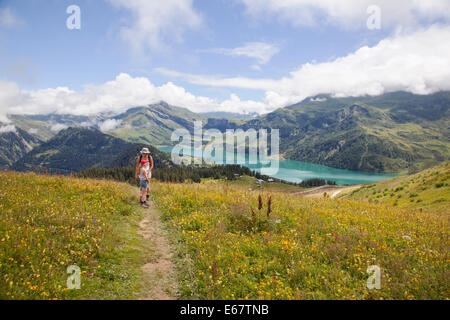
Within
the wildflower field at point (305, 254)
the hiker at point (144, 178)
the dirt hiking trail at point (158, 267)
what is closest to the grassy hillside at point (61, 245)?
the dirt hiking trail at point (158, 267)

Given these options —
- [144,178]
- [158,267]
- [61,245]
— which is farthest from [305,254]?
[144,178]

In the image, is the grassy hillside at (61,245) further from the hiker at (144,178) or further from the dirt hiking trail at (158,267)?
the hiker at (144,178)

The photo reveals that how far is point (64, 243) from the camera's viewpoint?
7816 mm

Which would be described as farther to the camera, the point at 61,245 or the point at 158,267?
the point at 158,267

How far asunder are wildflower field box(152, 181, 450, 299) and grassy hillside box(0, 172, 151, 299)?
6.10ft

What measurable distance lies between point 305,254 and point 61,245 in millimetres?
8094

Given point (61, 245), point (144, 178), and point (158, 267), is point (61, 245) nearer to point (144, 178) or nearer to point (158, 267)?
point (158, 267)

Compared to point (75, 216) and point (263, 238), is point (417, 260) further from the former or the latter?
point (75, 216)

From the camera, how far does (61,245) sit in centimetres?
758

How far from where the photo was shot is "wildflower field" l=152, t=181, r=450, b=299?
21.1 ft

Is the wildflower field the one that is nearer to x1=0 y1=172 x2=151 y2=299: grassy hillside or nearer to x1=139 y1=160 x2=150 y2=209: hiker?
x1=0 y1=172 x2=151 y2=299: grassy hillside

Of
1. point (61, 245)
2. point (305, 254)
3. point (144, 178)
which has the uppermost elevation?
point (144, 178)
